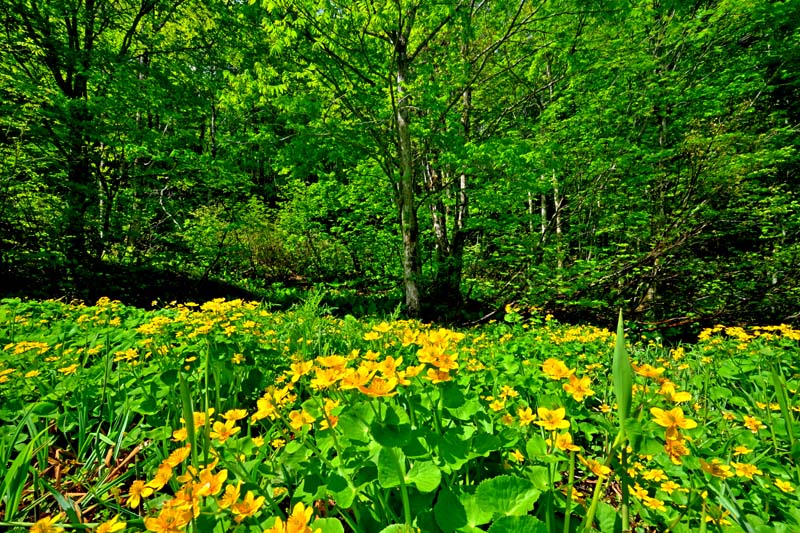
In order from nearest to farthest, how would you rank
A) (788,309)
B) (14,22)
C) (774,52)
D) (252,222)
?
(14,22)
(788,309)
(774,52)
(252,222)

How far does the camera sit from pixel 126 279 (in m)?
7.02

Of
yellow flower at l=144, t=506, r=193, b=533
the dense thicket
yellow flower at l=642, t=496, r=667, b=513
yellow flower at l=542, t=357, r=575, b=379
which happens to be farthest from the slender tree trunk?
yellow flower at l=144, t=506, r=193, b=533

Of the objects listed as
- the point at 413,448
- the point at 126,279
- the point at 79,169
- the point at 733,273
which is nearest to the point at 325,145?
the point at 79,169

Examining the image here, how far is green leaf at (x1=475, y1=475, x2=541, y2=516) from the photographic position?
0.68 meters

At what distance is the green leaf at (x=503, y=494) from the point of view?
678 millimetres

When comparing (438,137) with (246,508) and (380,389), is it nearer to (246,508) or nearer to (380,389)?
(380,389)

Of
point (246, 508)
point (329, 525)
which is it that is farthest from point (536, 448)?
point (246, 508)

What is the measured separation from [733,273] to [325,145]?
8155mm

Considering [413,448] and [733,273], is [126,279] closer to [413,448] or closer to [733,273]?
[413,448]

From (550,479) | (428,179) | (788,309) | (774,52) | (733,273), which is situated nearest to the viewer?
(550,479)

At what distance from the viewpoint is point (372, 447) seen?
89 cm

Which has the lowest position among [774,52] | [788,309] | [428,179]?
[788,309]

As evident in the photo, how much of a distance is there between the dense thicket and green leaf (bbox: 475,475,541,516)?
544 cm

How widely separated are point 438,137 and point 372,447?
6.01 m
